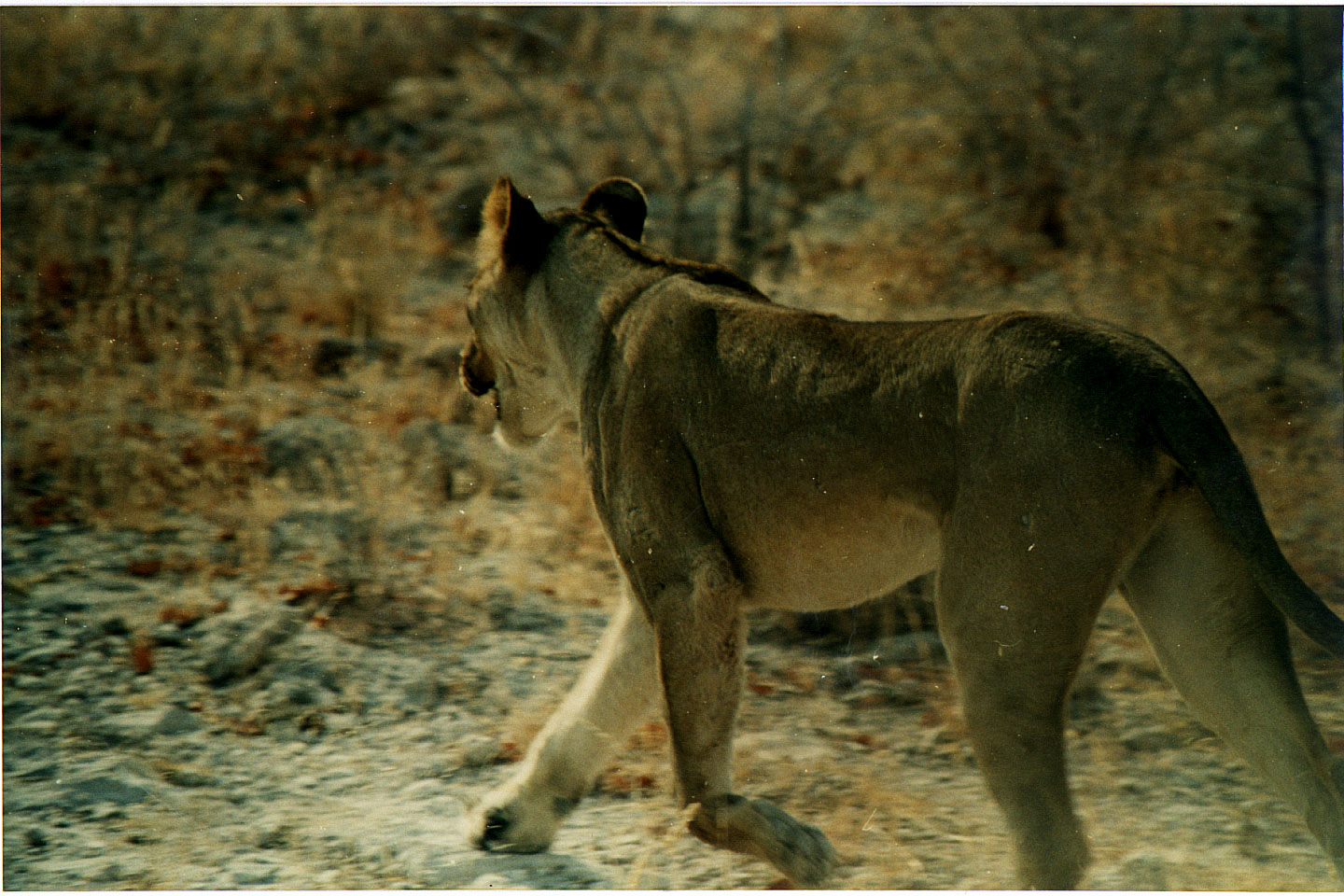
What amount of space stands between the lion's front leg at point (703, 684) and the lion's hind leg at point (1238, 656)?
3.56ft

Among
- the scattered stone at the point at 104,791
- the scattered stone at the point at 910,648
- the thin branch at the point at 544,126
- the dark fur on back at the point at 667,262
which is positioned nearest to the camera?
the dark fur on back at the point at 667,262

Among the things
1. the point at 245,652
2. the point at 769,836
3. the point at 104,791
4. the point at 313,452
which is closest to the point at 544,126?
the point at 313,452

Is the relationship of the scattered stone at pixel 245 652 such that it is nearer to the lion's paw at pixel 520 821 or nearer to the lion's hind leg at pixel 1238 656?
the lion's paw at pixel 520 821

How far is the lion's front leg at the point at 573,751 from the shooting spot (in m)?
4.35

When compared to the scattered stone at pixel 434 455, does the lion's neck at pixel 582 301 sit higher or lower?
higher

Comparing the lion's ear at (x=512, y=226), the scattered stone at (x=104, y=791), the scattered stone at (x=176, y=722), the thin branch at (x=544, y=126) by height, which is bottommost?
the scattered stone at (x=104, y=791)

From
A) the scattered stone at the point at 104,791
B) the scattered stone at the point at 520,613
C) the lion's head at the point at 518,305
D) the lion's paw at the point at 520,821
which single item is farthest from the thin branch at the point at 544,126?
the lion's paw at the point at 520,821

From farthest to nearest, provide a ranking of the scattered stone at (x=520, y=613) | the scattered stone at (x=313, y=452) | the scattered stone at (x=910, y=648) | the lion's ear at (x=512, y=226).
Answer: the scattered stone at (x=313, y=452) → the scattered stone at (x=520, y=613) → the scattered stone at (x=910, y=648) → the lion's ear at (x=512, y=226)

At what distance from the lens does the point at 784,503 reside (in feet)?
12.4

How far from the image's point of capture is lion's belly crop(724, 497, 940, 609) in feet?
11.8

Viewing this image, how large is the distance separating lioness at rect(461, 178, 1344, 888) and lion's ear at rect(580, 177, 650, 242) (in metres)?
0.42

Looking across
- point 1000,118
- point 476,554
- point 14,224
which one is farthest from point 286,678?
point 1000,118

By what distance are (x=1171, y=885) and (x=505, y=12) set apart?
9477 millimetres

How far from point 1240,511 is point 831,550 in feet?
3.47
